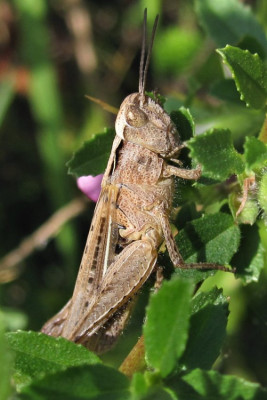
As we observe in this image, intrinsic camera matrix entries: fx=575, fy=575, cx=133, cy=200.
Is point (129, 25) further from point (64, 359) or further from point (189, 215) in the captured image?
point (64, 359)

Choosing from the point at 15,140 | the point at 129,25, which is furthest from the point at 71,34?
the point at 15,140

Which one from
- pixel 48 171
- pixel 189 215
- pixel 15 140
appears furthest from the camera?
pixel 15 140

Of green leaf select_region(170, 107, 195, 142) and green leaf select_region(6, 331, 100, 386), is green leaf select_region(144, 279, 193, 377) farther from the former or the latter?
green leaf select_region(170, 107, 195, 142)

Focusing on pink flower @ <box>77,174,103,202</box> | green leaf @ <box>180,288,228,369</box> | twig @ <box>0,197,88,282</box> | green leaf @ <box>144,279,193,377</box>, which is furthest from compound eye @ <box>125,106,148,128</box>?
twig @ <box>0,197,88,282</box>

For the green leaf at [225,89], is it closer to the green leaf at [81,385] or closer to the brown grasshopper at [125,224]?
the brown grasshopper at [125,224]

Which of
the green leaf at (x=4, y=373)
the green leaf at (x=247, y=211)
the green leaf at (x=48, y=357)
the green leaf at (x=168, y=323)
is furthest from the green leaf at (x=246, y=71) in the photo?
the green leaf at (x=4, y=373)

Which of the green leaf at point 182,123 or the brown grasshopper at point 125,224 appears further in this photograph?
the brown grasshopper at point 125,224
